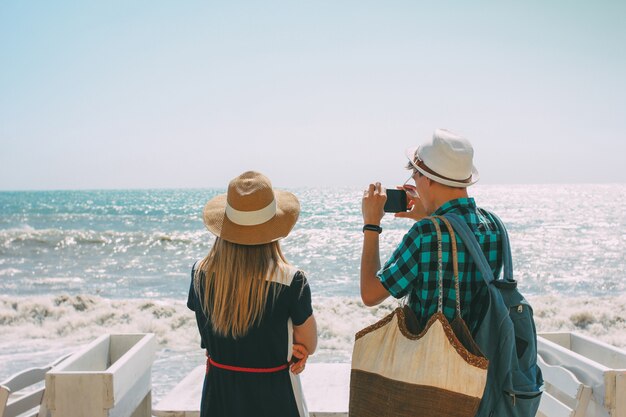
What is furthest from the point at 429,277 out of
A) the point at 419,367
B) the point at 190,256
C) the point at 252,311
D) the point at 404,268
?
the point at 190,256

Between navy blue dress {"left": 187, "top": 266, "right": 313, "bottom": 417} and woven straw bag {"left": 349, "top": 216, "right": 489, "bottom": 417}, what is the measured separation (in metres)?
0.25

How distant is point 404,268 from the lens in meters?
1.73

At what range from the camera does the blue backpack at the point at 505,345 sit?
1678 millimetres

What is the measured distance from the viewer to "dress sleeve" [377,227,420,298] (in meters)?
1.73

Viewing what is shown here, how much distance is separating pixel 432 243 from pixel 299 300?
16.9 inches

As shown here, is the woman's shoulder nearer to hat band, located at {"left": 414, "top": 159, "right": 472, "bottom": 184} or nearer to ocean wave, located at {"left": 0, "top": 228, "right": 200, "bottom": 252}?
hat band, located at {"left": 414, "top": 159, "right": 472, "bottom": 184}

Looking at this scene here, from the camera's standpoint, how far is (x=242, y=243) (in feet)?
6.20

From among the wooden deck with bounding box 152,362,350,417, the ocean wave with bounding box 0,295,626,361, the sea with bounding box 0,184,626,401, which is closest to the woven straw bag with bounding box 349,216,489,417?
the wooden deck with bounding box 152,362,350,417

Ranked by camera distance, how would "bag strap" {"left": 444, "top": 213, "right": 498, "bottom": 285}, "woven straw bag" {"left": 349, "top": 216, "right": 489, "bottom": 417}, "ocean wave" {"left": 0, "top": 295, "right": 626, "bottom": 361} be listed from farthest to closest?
"ocean wave" {"left": 0, "top": 295, "right": 626, "bottom": 361}, "bag strap" {"left": 444, "top": 213, "right": 498, "bottom": 285}, "woven straw bag" {"left": 349, "top": 216, "right": 489, "bottom": 417}

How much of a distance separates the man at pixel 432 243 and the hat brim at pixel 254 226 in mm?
250

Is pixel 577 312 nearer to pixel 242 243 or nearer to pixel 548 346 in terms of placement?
pixel 548 346

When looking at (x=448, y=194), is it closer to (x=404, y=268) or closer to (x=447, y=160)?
(x=447, y=160)

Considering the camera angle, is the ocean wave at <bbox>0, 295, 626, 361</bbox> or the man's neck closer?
the man's neck

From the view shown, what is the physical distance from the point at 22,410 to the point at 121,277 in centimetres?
1338
